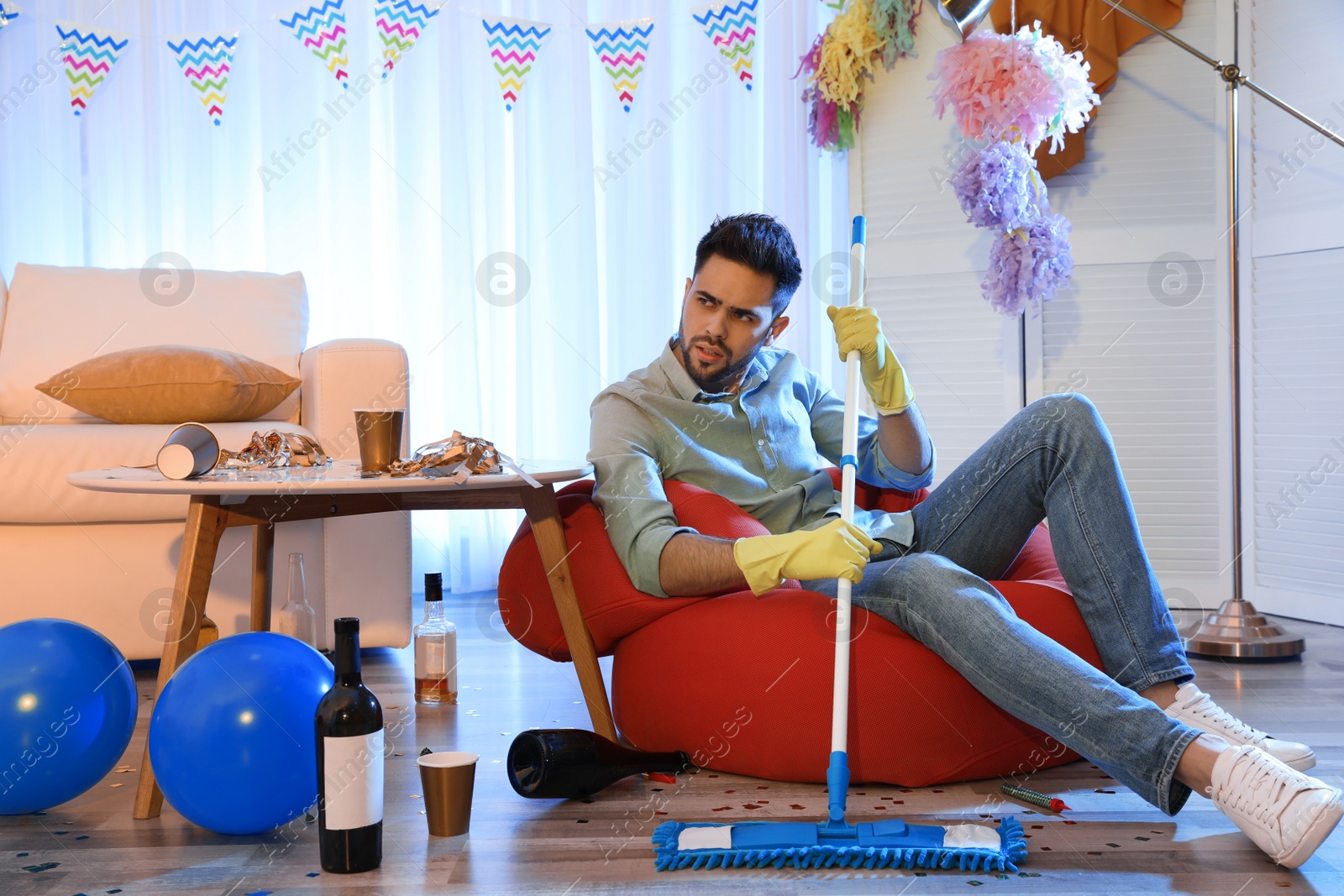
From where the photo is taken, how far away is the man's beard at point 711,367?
1.76 metres

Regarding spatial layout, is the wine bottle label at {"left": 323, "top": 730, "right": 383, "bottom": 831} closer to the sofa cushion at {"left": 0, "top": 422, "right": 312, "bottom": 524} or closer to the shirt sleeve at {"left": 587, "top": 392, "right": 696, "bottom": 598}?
the shirt sleeve at {"left": 587, "top": 392, "right": 696, "bottom": 598}

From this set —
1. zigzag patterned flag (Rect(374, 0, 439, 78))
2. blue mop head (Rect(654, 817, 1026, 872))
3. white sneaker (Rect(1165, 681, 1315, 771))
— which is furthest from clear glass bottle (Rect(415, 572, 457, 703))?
zigzag patterned flag (Rect(374, 0, 439, 78))

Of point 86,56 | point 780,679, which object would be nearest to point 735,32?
point 86,56

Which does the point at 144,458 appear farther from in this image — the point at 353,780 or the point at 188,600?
the point at 353,780

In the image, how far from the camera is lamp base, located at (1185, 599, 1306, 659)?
238 cm

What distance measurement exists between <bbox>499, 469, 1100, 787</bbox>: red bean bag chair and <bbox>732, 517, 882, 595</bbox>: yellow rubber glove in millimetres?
80

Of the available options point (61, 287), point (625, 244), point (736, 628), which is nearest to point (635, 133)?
point (625, 244)

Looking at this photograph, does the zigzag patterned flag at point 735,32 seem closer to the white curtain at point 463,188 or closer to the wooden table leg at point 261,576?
the white curtain at point 463,188

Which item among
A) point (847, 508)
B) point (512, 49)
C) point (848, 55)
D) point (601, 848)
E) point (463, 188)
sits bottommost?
point (601, 848)

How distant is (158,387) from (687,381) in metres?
1.21

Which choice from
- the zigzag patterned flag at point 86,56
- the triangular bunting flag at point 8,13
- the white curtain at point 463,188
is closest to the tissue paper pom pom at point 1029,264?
the white curtain at point 463,188

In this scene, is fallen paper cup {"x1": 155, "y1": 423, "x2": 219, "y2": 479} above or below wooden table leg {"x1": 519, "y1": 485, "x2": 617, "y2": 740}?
above

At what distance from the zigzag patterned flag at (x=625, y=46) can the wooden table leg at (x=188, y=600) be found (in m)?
2.26

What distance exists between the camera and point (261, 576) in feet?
6.42
